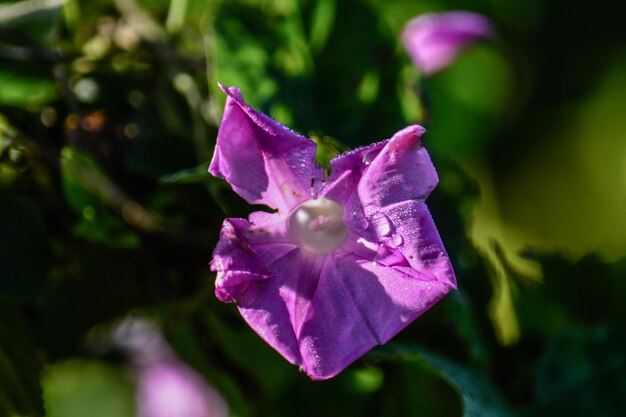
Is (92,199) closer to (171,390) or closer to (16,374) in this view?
(16,374)

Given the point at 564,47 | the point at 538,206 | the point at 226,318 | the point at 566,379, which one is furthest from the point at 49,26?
the point at 564,47

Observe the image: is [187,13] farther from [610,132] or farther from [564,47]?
[564,47]

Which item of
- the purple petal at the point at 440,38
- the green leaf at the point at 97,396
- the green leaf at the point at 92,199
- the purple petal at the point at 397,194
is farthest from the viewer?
the green leaf at the point at 97,396

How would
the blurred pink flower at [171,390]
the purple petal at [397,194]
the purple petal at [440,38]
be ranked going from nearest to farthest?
the purple petal at [397,194], the purple petal at [440,38], the blurred pink flower at [171,390]

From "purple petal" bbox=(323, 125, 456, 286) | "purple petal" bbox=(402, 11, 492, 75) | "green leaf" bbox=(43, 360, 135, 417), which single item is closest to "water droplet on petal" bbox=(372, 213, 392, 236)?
"purple petal" bbox=(323, 125, 456, 286)

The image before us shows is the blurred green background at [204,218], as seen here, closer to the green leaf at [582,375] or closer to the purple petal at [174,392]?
the green leaf at [582,375]

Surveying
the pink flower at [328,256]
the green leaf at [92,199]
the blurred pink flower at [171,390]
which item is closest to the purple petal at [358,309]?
the pink flower at [328,256]

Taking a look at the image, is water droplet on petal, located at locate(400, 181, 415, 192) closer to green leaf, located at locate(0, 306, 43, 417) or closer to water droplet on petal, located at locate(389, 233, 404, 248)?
water droplet on petal, located at locate(389, 233, 404, 248)

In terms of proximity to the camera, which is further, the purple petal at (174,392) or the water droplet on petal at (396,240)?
the purple petal at (174,392)
